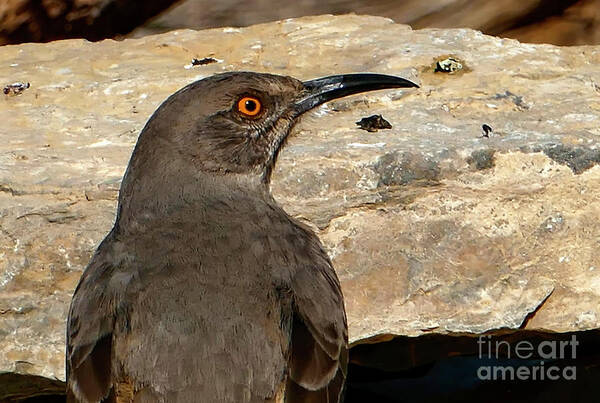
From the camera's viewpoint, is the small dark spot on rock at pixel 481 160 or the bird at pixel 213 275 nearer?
the bird at pixel 213 275

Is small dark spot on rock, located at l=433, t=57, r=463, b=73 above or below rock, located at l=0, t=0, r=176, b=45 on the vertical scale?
below

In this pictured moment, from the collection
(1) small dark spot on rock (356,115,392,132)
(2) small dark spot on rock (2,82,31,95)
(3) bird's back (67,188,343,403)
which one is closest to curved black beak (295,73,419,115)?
(1) small dark spot on rock (356,115,392,132)

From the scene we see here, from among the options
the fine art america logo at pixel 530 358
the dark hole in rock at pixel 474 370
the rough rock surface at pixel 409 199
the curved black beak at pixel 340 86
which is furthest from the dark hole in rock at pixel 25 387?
the fine art america logo at pixel 530 358

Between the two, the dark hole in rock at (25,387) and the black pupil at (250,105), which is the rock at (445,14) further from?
the dark hole in rock at (25,387)

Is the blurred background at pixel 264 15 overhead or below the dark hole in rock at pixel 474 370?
overhead

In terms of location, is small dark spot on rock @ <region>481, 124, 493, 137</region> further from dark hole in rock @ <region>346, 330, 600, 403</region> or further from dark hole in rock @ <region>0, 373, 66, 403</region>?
dark hole in rock @ <region>0, 373, 66, 403</region>

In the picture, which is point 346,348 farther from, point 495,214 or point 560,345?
point 560,345

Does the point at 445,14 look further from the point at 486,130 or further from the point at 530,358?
the point at 530,358
